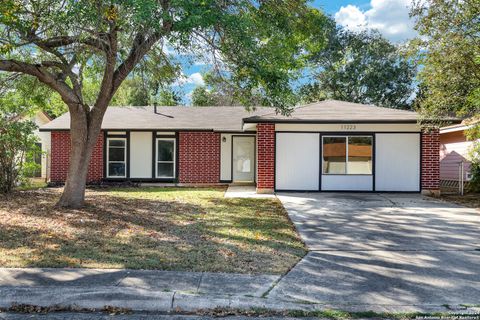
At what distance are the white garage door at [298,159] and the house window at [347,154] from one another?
1.26 feet

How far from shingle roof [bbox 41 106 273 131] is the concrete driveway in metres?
8.20

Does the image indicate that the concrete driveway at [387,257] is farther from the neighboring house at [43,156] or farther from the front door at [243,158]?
the neighboring house at [43,156]

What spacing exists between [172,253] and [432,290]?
3.73m

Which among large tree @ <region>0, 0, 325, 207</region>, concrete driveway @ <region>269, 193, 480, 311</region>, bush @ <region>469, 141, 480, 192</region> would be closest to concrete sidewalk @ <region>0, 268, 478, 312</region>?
concrete driveway @ <region>269, 193, 480, 311</region>

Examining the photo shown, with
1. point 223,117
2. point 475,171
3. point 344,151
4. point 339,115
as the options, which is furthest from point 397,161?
point 223,117

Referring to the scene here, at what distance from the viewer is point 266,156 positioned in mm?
14430

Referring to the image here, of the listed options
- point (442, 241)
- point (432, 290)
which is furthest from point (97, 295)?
point (442, 241)

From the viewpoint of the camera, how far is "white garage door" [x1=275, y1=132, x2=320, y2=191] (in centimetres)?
1460

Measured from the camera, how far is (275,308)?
4.37 meters

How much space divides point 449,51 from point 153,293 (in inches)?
406

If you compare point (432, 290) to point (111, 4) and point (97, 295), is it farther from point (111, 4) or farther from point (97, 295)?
point (111, 4)

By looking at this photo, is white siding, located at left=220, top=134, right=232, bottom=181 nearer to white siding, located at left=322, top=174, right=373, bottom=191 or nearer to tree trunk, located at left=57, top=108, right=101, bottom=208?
white siding, located at left=322, top=174, right=373, bottom=191

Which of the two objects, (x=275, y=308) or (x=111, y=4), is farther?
(x=111, y=4)

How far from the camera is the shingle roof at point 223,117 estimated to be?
14195 millimetres
